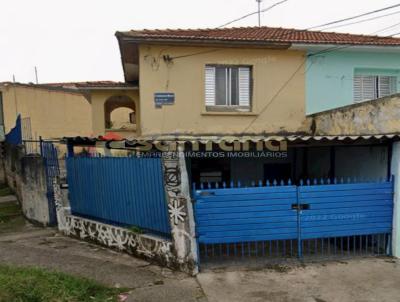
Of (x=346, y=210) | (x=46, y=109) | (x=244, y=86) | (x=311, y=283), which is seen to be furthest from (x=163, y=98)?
(x=46, y=109)

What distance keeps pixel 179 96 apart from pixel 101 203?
11.1ft

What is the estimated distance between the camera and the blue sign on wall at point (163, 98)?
9.00 meters

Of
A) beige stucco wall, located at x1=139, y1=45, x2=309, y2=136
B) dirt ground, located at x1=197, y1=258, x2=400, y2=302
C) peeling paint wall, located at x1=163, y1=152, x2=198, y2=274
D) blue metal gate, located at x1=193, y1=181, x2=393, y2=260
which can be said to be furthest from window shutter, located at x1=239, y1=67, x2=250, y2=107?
dirt ground, located at x1=197, y1=258, x2=400, y2=302

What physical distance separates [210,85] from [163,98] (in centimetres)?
130

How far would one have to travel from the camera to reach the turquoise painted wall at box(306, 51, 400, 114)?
9.73 m

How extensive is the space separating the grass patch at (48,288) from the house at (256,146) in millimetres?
1314

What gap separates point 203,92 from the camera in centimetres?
923

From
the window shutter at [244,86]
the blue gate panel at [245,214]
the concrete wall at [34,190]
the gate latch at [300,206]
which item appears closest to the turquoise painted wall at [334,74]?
the window shutter at [244,86]

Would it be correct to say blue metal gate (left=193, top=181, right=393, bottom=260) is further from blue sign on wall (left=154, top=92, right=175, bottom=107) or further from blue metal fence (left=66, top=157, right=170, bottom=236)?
blue sign on wall (left=154, top=92, right=175, bottom=107)

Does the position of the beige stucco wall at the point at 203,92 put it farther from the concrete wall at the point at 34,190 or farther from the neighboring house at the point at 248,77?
the concrete wall at the point at 34,190

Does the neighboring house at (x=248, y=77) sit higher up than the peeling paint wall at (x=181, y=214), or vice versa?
the neighboring house at (x=248, y=77)

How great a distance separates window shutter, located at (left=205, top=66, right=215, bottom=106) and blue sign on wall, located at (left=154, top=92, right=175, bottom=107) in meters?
0.94

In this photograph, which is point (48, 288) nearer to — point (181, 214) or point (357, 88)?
point (181, 214)

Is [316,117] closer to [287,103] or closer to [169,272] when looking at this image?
[287,103]
